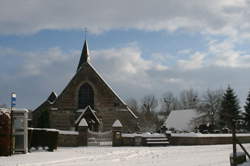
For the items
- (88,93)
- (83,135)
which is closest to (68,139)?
(83,135)

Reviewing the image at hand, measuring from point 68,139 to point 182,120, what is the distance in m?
40.4

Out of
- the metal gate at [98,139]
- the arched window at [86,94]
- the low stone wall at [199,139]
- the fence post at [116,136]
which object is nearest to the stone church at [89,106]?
the arched window at [86,94]

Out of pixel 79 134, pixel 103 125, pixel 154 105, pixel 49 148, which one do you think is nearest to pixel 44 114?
pixel 103 125

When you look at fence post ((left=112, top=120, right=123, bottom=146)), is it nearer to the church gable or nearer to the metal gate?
the metal gate

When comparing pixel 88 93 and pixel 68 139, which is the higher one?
pixel 88 93

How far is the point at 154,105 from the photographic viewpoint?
375ft

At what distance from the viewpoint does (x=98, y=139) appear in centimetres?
3456

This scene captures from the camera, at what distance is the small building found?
66.1 metres

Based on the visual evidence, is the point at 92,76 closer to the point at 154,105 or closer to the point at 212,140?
the point at 212,140

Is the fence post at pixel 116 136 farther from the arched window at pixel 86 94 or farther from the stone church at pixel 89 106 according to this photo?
the arched window at pixel 86 94

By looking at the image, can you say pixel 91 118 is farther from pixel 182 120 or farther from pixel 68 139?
Answer: pixel 182 120

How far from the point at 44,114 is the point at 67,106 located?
278 cm

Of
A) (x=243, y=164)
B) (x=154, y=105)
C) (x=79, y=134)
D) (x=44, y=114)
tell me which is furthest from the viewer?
(x=154, y=105)

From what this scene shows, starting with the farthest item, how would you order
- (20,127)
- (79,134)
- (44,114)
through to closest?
(44,114), (79,134), (20,127)
